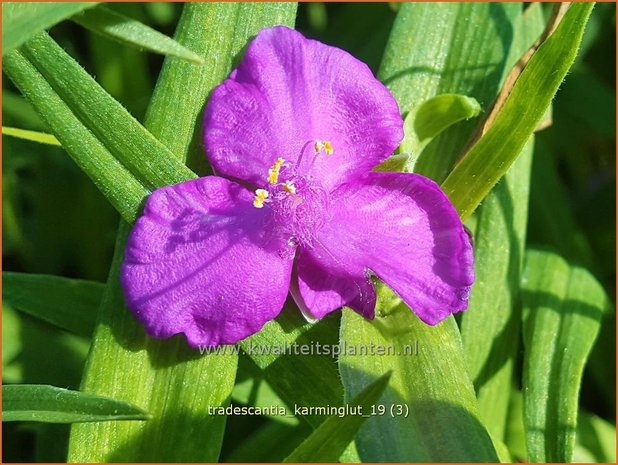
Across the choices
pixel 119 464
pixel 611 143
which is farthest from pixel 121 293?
pixel 611 143

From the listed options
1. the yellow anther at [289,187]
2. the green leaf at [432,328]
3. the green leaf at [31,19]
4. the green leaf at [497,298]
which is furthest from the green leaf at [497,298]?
the green leaf at [31,19]

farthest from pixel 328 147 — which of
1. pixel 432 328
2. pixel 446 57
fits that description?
pixel 446 57

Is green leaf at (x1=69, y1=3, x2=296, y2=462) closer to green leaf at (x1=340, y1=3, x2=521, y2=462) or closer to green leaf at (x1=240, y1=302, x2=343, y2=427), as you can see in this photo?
green leaf at (x1=240, y1=302, x2=343, y2=427)

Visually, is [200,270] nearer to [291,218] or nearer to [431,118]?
[291,218]

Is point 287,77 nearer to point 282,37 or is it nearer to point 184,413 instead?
point 282,37

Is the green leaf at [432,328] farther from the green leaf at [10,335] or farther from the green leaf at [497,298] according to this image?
the green leaf at [10,335]

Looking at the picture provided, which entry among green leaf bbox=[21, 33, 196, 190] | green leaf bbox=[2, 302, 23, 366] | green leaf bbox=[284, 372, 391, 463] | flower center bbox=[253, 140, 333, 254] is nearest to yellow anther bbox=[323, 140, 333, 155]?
flower center bbox=[253, 140, 333, 254]
